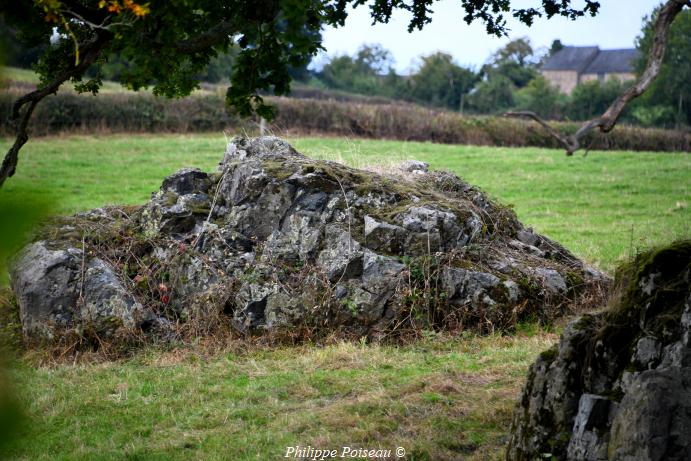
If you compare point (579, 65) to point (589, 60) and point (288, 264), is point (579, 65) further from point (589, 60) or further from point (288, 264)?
point (288, 264)

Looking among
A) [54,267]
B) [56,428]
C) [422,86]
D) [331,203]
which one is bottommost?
[56,428]

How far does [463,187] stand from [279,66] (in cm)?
691

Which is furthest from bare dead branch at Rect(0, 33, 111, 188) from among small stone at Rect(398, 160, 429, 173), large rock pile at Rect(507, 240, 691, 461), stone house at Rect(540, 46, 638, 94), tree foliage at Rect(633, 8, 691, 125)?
stone house at Rect(540, 46, 638, 94)

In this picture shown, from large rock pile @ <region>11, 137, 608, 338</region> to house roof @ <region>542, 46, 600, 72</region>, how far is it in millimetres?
112247

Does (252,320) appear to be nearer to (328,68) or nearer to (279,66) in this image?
(279,66)

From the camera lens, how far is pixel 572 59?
Answer: 11706cm

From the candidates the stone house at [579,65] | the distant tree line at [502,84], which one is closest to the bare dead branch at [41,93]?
the distant tree line at [502,84]

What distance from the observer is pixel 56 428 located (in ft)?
23.1

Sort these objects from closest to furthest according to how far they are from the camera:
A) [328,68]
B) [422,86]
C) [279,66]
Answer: [279,66] → [422,86] → [328,68]

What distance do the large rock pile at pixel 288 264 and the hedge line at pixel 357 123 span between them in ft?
94.7

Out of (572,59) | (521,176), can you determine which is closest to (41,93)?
(521,176)

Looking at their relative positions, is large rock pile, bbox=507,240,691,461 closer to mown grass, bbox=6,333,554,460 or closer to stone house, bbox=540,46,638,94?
mown grass, bbox=6,333,554,460

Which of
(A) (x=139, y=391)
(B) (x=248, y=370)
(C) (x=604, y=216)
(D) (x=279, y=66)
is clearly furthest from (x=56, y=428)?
(C) (x=604, y=216)

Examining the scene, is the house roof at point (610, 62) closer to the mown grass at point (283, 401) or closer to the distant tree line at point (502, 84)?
the distant tree line at point (502, 84)
